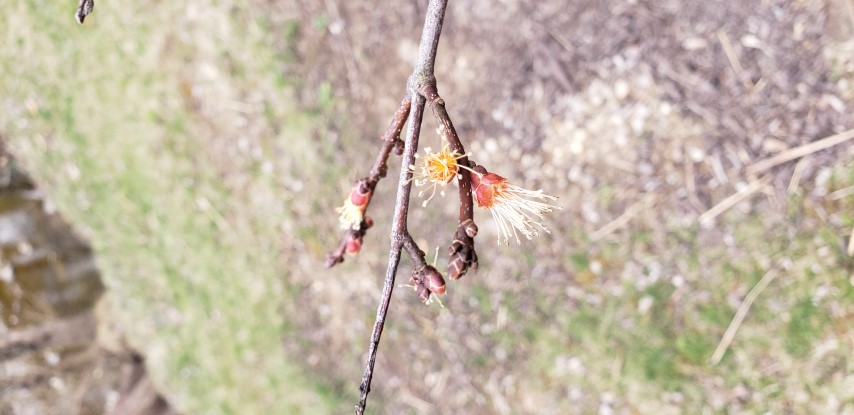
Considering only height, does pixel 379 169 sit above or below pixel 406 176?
above

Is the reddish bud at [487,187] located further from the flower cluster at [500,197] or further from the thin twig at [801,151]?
the thin twig at [801,151]

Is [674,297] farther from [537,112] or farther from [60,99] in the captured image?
[60,99]

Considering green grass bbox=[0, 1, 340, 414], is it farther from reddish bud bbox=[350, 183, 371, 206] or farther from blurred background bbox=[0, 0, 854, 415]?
reddish bud bbox=[350, 183, 371, 206]

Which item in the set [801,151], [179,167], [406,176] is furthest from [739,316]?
[179,167]

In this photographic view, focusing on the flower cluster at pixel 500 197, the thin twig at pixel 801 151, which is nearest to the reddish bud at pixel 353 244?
the flower cluster at pixel 500 197

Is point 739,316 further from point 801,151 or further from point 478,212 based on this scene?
point 478,212

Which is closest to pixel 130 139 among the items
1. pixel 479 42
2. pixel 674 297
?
pixel 479 42
